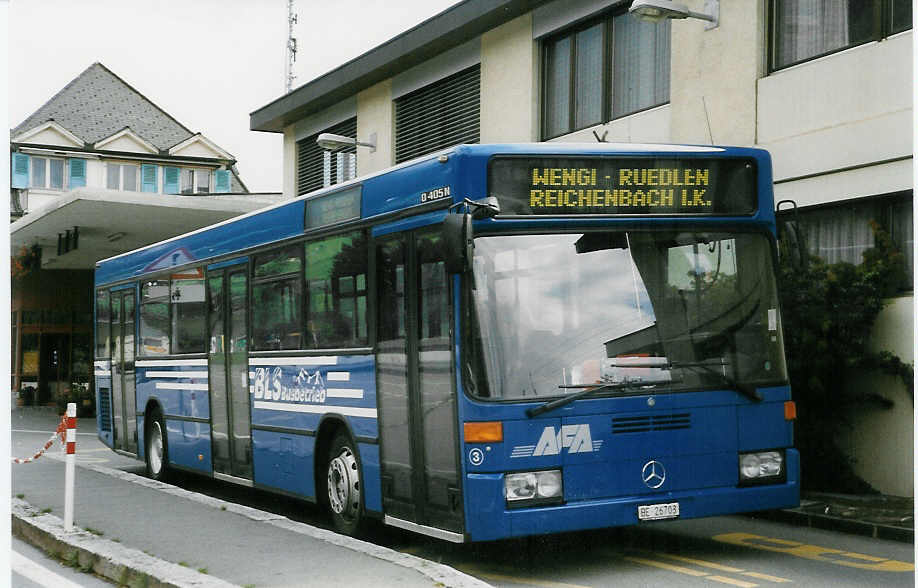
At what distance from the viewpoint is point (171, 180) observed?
54.4 metres

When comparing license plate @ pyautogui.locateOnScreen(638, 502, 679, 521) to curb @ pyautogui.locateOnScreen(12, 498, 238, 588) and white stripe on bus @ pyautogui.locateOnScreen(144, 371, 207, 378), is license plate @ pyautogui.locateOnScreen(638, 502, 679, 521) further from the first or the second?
white stripe on bus @ pyautogui.locateOnScreen(144, 371, 207, 378)

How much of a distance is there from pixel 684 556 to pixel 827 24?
21.3ft

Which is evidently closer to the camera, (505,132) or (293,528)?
Result: (293,528)

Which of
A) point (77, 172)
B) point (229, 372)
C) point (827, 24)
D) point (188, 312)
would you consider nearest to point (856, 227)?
point (827, 24)

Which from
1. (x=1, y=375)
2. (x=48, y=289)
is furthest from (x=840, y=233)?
(x=48, y=289)

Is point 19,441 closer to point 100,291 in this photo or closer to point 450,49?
point 100,291

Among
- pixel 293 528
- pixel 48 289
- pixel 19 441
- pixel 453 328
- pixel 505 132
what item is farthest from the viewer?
pixel 48 289

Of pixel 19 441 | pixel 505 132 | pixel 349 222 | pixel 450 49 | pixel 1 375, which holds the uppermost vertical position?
pixel 450 49

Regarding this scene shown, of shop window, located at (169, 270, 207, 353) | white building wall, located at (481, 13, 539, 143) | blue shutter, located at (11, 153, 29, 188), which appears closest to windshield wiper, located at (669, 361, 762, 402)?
shop window, located at (169, 270, 207, 353)

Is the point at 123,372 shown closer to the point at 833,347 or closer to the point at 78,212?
the point at 833,347

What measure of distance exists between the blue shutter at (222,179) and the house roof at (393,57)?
28950 mm

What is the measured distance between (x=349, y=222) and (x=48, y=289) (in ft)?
121

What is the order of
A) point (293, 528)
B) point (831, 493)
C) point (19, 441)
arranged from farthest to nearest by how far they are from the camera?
point (19, 441)
point (831, 493)
point (293, 528)

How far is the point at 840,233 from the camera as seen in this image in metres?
12.9
